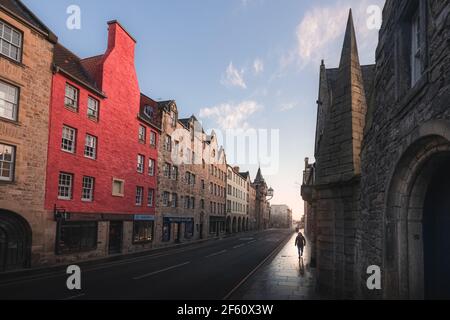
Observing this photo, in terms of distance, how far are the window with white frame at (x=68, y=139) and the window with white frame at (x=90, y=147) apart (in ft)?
3.93

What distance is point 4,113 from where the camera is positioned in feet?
52.9

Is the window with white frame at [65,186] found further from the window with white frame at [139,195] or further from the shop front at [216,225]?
the shop front at [216,225]

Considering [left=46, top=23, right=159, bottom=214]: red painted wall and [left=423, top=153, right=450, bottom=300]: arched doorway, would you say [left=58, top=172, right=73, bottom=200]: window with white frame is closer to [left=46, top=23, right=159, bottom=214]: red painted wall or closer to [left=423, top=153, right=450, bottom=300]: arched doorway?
[left=46, top=23, right=159, bottom=214]: red painted wall

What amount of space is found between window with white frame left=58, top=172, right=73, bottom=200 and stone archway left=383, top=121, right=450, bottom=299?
18878 mm

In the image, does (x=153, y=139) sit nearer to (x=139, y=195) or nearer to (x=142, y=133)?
(x=142, y=133)

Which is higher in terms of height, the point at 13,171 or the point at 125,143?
the point at 125,143

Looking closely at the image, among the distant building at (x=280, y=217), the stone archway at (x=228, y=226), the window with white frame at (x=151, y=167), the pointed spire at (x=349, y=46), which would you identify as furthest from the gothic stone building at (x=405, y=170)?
the distant building at (x=280, y=217)

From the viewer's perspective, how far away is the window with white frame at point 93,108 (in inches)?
890

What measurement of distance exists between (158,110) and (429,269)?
3011cm

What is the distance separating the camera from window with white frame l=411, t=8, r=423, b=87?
5886 mm

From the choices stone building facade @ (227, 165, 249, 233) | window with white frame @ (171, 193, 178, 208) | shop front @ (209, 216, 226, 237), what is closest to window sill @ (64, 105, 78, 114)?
window with white frame @ (171, 193, 178, 208)

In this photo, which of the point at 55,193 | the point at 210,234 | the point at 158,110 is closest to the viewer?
the point at 55,193

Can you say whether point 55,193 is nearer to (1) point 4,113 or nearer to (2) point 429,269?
(1) point 4,113
